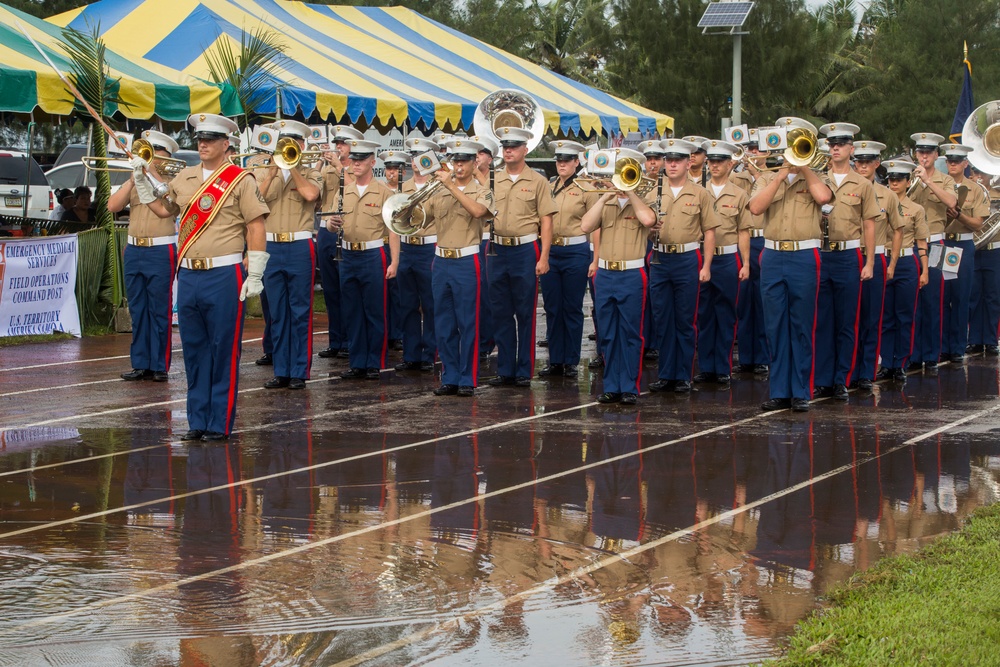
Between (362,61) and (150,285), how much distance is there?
36.4 feet

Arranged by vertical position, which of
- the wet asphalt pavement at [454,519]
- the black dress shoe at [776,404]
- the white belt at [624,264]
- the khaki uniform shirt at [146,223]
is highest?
the khaki uniform shirt at [146,223]

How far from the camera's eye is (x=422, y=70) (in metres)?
23.5

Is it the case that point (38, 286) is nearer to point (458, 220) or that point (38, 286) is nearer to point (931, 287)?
point (458, 220)

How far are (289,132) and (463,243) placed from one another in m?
1.93

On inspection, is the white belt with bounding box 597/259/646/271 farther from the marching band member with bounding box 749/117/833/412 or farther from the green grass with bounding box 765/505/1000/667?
the green grass with bounding box 765/505/1000/667

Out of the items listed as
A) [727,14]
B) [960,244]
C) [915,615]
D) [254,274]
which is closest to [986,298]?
[960,244]

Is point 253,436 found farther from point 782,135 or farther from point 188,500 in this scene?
point 782,135

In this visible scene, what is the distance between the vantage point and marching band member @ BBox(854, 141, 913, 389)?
39.9ft

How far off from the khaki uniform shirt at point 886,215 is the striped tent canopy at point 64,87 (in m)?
8.46

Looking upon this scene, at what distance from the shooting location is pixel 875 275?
1231cm

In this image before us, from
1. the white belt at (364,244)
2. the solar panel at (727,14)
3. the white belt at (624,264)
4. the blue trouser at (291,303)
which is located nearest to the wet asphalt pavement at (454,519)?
the blue trouser at (291,303)

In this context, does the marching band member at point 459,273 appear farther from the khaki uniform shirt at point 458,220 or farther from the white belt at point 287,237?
the white belt at point 287,237

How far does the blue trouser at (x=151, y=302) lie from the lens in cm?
1227

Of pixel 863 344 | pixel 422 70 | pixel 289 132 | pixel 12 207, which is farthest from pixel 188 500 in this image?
pixel 12 207
